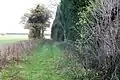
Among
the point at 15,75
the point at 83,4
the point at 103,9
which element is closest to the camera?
the point at 103,9

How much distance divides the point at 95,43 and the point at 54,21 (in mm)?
21469

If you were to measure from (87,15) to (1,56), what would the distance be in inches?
108

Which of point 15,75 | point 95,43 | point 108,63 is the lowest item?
point 15,75

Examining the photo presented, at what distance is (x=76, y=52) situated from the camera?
627cm

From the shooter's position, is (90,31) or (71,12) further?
(71,12)

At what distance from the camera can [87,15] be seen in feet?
23.5

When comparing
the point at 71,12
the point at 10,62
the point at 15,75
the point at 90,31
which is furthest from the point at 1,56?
the point at 71,12

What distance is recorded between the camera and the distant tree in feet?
86.8

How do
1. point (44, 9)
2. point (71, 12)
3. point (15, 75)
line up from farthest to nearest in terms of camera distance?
point (44, 9)
point (71, 12)
point (15, 75)

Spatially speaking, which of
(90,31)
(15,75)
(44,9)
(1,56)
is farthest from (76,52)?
(44,9)

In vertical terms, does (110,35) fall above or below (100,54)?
above

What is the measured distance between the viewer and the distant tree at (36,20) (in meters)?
26.5

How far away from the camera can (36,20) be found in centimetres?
2672

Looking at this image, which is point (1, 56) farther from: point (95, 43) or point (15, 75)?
point (95, 43)
